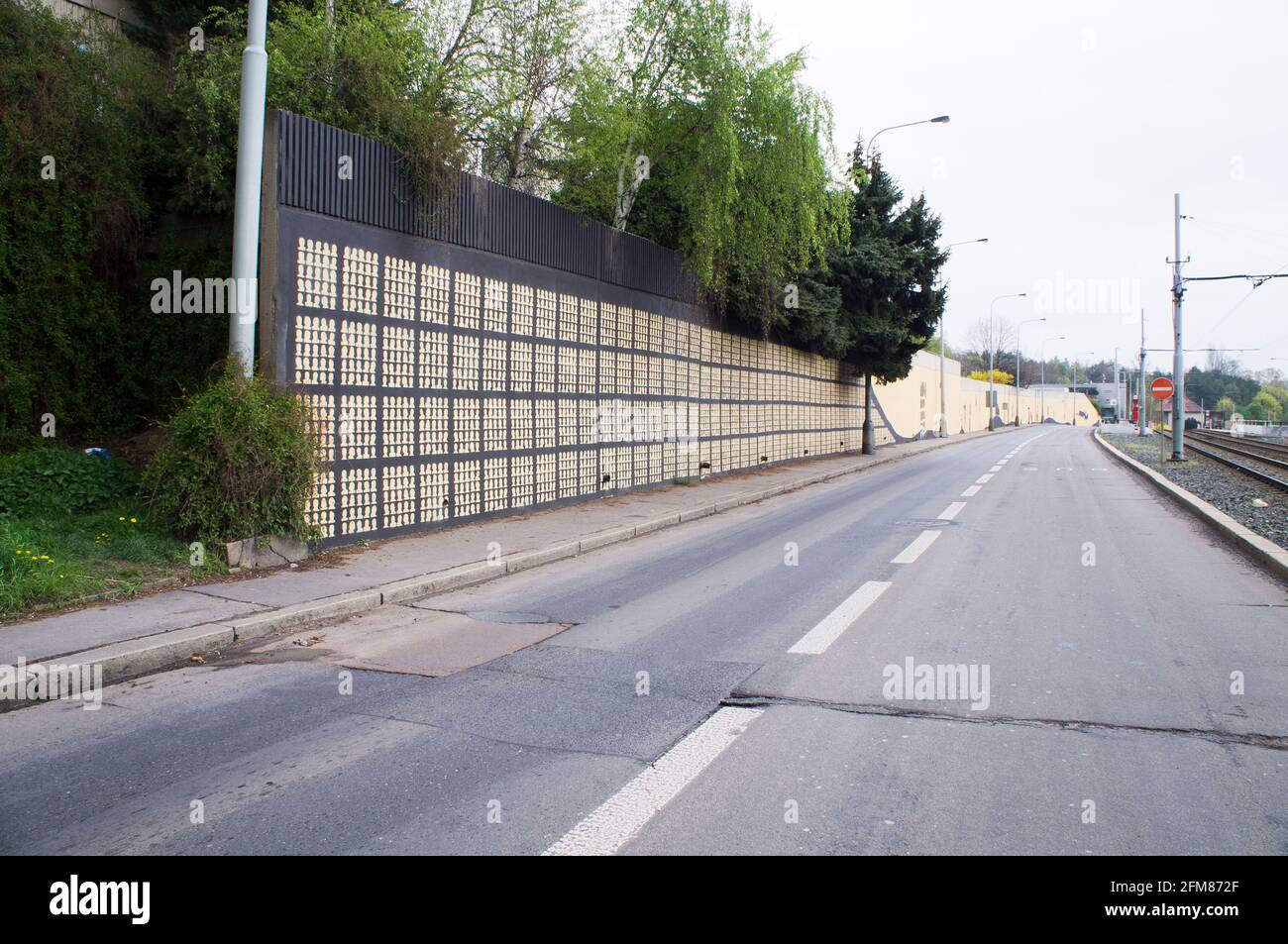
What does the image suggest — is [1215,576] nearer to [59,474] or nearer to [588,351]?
[588,351]

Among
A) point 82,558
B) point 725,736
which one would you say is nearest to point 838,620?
point 725,736

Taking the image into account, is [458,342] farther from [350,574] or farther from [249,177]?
[350,574]

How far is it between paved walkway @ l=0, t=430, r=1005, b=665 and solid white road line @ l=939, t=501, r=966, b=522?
12.4 ft

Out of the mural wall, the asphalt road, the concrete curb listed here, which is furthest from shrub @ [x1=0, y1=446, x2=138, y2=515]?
the concrete curb

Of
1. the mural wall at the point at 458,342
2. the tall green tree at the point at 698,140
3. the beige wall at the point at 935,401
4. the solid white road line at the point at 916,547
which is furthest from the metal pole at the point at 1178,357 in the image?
the solid white road line at the point at 916,547

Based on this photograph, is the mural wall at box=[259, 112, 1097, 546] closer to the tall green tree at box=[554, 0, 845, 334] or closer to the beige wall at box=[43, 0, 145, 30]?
the tall green tree at box=[554, 0, 845, 334]

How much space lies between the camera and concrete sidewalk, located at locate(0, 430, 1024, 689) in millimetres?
5703

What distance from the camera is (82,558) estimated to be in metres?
7.44

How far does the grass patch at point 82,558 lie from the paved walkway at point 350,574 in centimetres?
26

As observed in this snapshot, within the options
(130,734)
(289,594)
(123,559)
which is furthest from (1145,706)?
(123,559)

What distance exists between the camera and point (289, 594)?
24.2ft

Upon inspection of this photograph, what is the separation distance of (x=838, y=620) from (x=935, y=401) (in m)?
49.2

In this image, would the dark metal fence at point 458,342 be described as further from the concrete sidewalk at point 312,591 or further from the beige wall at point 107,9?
the beige wall at point 107,9
